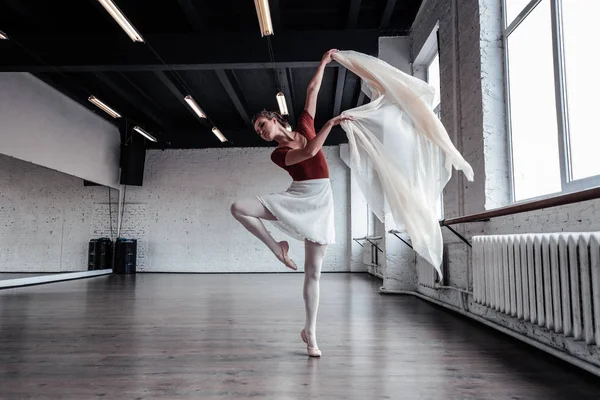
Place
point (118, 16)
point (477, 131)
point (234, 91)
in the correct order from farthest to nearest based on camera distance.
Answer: point (234, 91)
point (118, 16)
point (477, 131)

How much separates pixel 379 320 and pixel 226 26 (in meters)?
4.82

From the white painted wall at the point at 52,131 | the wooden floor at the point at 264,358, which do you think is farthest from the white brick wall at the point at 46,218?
the wooden floor at the point at 264,358

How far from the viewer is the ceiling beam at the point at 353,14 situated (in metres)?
5.56

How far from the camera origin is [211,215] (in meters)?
11.8

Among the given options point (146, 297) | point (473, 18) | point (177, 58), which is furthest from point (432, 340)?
point (177, 58)

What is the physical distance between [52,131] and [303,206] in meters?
8.03

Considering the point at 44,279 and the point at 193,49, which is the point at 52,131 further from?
the point at 193,49

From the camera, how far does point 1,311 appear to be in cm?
457

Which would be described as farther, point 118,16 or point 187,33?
point 187,33

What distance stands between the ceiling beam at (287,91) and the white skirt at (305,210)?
17.1 feet

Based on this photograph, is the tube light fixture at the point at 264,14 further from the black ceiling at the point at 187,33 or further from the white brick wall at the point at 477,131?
the white brick wall at the point at 477,131

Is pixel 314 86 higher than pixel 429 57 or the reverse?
the reverse

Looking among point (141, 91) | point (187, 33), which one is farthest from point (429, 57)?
point (141, 91)

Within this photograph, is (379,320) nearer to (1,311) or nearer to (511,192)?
(511,192)
